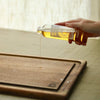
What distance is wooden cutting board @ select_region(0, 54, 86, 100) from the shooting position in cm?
113

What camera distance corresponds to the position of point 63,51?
167 centimetres

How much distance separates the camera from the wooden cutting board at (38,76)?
3.72 feet

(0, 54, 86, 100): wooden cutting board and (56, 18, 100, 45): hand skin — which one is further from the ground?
(56, 18, 100, 45): hand skin

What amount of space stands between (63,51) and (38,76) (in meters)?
0.42

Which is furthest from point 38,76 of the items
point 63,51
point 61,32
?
point 63,51

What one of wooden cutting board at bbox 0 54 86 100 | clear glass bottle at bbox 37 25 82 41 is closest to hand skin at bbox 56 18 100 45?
clear glass bottle at bbox 37 25 82 41

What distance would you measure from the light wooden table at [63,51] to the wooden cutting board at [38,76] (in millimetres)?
31

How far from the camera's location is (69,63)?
1450 millimetres

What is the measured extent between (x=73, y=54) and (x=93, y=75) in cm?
29

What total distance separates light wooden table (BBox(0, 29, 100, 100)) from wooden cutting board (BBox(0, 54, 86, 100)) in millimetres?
31

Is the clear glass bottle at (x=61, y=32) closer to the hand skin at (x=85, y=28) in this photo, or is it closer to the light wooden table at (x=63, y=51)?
the hand skin at (x=85, y=28)

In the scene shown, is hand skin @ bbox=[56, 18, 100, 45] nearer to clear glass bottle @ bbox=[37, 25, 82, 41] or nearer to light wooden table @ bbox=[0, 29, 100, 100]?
clear glass bottle @ bbox=[37, 25, 82, 41]

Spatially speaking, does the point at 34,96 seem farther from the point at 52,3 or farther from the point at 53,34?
the point at 52,3

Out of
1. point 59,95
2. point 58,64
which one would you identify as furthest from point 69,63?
point 59,95
